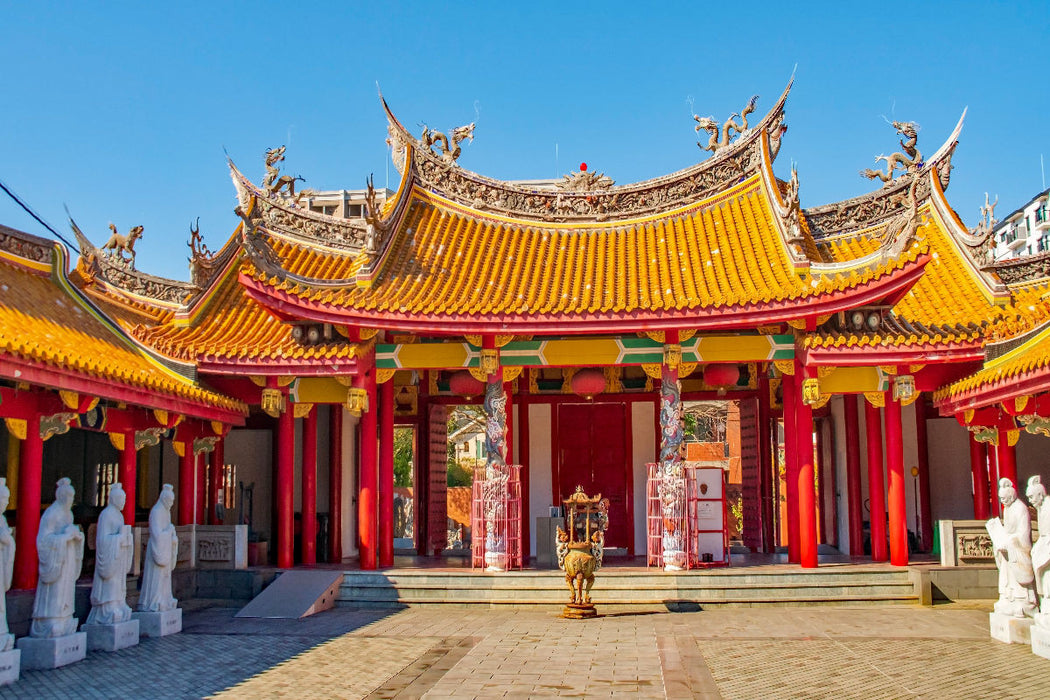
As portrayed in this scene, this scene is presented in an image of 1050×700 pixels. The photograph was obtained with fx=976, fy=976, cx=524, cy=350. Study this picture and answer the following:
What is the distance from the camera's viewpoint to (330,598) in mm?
13398

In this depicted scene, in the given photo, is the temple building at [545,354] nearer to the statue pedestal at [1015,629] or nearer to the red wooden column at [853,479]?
A: the red wooden column at [853,479]

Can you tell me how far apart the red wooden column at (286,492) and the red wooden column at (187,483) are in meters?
1.48

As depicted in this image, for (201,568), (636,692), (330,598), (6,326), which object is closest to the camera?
(636,692)

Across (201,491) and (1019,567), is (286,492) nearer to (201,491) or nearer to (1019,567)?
(201,491)

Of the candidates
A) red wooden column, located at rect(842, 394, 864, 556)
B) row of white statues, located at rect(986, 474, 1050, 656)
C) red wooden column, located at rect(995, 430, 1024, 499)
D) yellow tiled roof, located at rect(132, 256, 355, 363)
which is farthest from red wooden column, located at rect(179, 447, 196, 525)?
red wooden column, located at rect(995, 430, 1024, 499)

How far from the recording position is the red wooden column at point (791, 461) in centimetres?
1431

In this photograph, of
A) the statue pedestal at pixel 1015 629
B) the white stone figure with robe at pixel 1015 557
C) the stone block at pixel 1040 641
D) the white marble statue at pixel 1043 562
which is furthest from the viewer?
the white stone figure with robe at pixel 1015 557

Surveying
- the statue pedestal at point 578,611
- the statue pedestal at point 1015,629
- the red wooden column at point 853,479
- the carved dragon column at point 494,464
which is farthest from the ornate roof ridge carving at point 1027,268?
the statue pedestal at point 578,611

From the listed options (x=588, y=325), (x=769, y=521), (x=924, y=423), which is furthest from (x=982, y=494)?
(x=588, y=325)

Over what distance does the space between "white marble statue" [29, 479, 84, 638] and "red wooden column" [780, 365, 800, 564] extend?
9426 mm

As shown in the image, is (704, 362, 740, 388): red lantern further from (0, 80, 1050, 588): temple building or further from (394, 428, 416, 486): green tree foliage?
(394, 428, 416, 486): green tree foliage

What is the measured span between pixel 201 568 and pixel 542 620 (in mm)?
5479

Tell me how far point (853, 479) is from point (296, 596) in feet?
30.5

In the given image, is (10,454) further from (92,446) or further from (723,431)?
(723,431)
